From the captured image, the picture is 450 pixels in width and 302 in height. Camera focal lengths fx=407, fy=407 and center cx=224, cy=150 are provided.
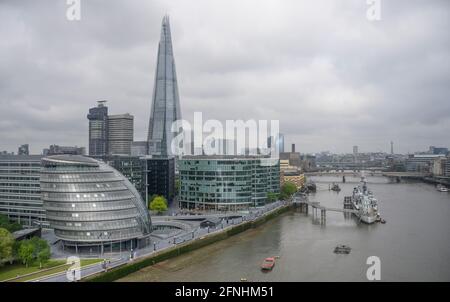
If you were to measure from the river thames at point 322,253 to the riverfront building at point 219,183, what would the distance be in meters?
6.90

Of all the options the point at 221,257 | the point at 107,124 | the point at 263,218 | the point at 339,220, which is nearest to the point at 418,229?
the point at 339,220

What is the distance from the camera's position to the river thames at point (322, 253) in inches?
954

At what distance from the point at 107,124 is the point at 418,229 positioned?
355ft

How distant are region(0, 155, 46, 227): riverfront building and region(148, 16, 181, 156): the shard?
187 ft

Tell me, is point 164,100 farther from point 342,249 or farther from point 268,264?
point 268,264

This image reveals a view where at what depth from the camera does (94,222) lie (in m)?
27.1

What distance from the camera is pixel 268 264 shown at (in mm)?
25812

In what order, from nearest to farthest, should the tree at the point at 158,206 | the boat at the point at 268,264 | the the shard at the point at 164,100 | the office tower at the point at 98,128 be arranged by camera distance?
1. the boat at the point at 268,264
2. the tree at the point at 158,206
3. the the shard at the point at 164,100
4. the office tower at the point at 98,128

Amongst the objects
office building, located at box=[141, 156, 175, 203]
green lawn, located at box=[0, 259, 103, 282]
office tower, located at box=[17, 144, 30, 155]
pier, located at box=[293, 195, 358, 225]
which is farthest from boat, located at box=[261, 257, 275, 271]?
office tower, located at box=[17, 144, 30, 155]

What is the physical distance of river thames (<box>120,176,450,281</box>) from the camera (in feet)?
79.5

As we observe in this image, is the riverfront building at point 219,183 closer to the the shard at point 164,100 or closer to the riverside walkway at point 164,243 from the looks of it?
the riverside walkway at point 164,243

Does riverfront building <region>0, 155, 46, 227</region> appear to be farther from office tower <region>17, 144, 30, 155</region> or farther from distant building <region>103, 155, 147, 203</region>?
office tower <region>17, 144, 30, 155</region>

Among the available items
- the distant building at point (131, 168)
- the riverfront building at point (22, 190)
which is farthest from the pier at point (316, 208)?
the riverfront building at point (22, 190)

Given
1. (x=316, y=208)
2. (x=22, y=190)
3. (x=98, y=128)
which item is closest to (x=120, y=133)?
(x=98, y=128)
